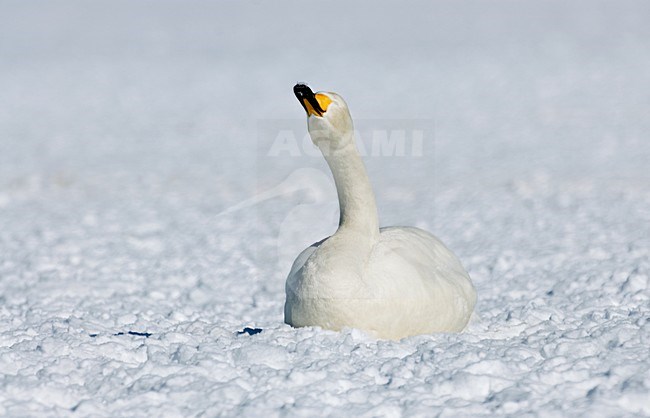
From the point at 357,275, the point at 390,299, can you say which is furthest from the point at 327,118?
the point at 390,299

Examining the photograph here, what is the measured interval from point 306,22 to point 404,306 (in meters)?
23.3

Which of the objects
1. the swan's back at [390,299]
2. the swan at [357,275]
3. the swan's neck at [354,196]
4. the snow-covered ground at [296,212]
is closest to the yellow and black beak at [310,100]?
the swan at [357,275]

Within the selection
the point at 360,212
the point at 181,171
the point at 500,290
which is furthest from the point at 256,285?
the point at 181,171

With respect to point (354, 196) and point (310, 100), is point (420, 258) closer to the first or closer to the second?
point (354, 196)

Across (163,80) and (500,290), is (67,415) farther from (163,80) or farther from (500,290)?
(163,80)

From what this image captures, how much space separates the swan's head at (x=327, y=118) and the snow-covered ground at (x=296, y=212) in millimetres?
853

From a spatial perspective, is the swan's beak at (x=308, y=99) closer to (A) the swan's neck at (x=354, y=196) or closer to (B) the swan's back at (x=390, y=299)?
(A) the swan's neck at (x=354, y=196)

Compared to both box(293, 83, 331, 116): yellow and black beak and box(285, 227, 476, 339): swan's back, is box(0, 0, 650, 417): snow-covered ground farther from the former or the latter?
box(293, 83, 331, 116): yellow and black beak

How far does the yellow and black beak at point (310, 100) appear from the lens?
411cm

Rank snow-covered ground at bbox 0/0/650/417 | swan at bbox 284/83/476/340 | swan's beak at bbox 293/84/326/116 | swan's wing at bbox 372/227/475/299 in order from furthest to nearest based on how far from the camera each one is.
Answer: swan's wing at bbox 372/227/475/299 → swan at bbox 284/83/476/340 → swan's beak at bbox 293/84/326/116 → snow-covered ground at bbox 0/0/650/417

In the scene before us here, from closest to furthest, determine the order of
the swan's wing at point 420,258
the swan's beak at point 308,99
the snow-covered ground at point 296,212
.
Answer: the snow-covered ground at point 296,212 → the swan's beak at point 308,99 → the swan's wing at point 420,258

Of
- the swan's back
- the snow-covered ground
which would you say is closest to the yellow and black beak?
the swan's back

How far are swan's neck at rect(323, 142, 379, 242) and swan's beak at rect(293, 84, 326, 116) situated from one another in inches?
11.7

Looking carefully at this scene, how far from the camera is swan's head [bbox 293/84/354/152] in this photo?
13.8 ft
